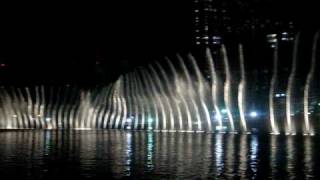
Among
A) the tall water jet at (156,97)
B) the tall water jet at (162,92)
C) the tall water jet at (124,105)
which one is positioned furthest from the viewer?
the tall water jet at (124,105)

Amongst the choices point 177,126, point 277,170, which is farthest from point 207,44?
point 277,170

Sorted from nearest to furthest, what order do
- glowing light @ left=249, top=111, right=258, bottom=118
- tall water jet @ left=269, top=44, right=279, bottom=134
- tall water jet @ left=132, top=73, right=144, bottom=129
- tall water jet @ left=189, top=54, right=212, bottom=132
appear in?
tall water jet @ left=269, top=44, right=279, bottom=134, glowing light @ left=249, top=111, right=258, bottom=118, tall water jet @ left=189, top=54, right=212, bottom=132, tall water jet @ left=132, top=73, right=144, bottom=129

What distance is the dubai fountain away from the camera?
1347 inches

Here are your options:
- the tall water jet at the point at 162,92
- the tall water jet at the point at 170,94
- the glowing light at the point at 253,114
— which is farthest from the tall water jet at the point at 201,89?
the tall water jet at the point at 162,92

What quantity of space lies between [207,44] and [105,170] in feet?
195

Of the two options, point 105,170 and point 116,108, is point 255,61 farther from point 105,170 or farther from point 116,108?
point 105,170

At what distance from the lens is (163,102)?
141 feet

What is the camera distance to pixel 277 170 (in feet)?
45.8

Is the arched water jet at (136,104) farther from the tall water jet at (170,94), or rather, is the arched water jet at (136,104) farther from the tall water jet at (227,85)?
the tall water jet at (227,85)

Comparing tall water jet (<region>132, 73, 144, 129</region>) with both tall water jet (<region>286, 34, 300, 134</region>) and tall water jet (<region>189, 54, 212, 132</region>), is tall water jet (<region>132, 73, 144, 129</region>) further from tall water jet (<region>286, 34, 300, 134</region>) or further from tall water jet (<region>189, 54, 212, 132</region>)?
tall water jet (<region>286, 34, 300, 134</region>)

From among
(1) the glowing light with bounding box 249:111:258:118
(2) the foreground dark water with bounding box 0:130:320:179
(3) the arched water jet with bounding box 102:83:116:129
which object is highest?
(3) the arched water jet with bounding box 102:83:116:129

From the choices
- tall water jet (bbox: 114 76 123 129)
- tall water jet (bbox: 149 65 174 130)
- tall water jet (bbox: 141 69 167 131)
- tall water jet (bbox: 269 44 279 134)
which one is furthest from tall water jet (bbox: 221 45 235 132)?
tall water jet (bbox: 114 76 123 129)

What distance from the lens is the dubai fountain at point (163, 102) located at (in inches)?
1347

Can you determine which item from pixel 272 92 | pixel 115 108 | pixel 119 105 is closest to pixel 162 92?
pixel 119 105
